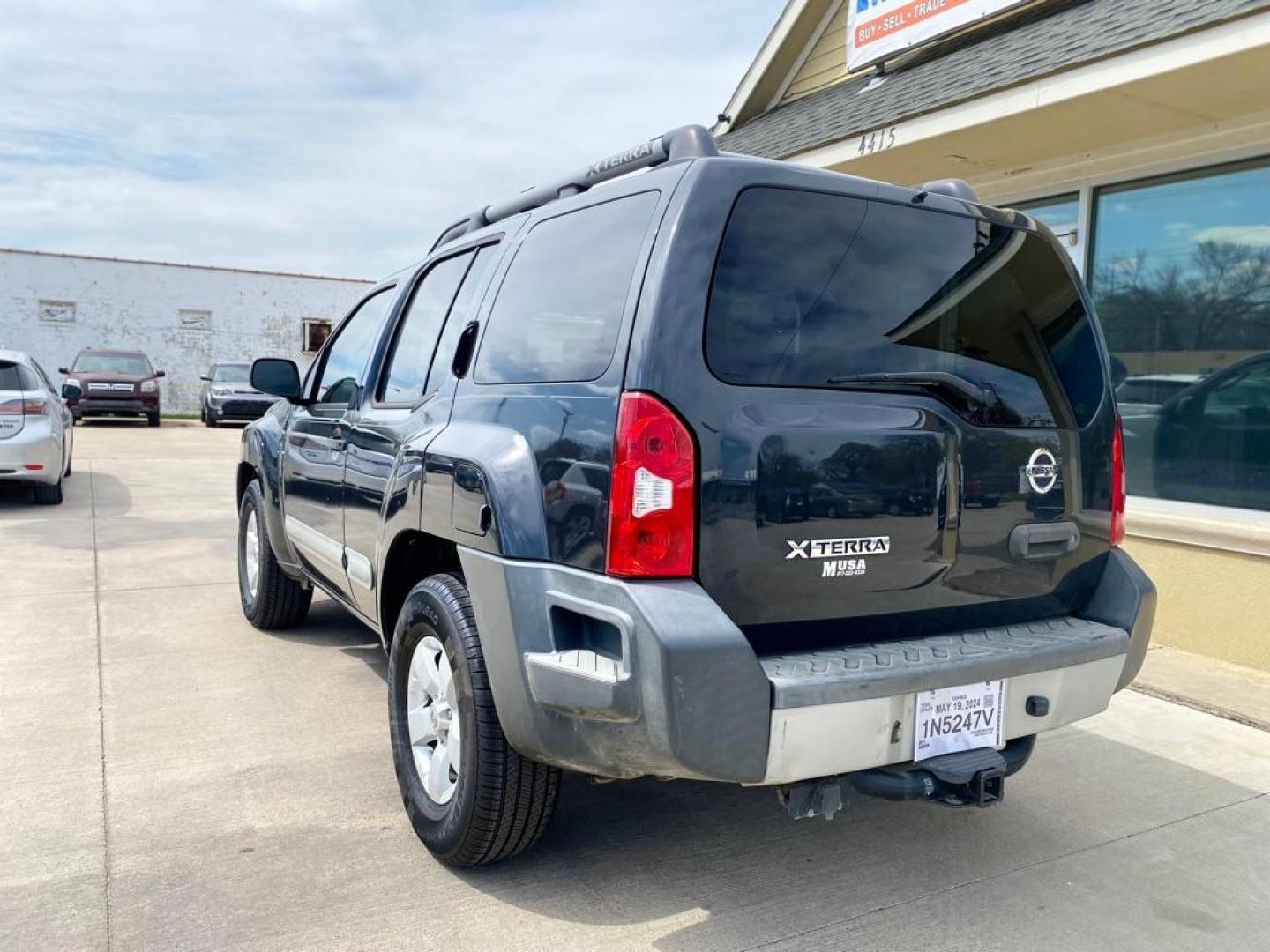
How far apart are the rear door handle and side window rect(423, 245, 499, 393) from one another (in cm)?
181

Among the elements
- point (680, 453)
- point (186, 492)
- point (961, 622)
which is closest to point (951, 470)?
point (961, 622)

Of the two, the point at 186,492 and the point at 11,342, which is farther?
the point at 11,342

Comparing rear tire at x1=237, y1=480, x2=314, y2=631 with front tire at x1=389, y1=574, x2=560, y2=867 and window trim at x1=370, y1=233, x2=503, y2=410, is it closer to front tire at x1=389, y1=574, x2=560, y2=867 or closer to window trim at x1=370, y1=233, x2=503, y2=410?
window trim at x1=370, y1=233, x2=503, y2=410

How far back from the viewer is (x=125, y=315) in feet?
95.2

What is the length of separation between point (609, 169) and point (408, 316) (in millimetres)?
1256

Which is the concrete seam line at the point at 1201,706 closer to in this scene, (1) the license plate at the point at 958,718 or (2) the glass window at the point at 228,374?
(1) the license plate at the point at 958,718

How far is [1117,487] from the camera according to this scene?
129 inches

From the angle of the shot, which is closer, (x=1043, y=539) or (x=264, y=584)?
(x=1043, y=539)

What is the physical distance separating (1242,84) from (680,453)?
4.37m

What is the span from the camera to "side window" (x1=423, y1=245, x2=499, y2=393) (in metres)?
3.43

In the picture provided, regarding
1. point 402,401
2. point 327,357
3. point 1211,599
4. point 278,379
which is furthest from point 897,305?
point 1211,599

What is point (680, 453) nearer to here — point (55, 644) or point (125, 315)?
point (55, 644)

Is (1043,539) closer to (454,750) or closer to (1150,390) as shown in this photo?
(454,750)

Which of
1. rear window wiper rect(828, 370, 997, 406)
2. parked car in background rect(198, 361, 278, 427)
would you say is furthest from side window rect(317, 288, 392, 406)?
parked car in background rect(198, 361, 278, 427)
